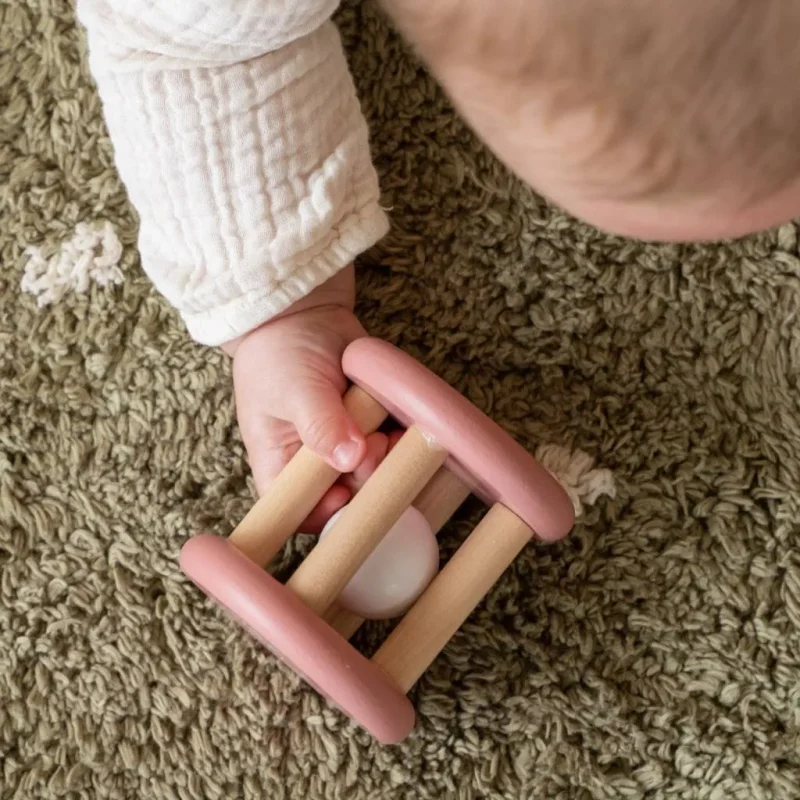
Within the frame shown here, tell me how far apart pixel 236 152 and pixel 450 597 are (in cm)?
25

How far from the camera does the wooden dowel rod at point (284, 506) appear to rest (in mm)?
447

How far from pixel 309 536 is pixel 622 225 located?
13.5 inches

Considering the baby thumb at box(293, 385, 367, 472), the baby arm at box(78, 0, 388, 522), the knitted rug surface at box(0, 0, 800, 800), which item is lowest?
the knitted rug surface at box(0, 0, 800, 800)

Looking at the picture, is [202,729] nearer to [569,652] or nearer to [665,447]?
[569,652]

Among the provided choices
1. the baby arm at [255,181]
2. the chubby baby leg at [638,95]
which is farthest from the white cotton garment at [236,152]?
the chubby baby leg at [638,95]

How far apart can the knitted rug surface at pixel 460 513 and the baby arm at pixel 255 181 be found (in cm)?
7

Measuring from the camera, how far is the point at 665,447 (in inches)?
21.5

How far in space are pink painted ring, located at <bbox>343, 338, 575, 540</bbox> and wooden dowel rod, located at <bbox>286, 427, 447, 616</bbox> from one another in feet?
0.04

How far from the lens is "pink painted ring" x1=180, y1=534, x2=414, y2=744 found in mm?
394

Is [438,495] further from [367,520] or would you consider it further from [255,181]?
[255,181]

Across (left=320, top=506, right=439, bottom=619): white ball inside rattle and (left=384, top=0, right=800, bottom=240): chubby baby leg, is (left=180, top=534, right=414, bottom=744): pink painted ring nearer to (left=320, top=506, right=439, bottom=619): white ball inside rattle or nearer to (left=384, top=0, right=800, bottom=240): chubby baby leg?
(left=320, top=506, right=439, bottom=619): white ball inside rattle

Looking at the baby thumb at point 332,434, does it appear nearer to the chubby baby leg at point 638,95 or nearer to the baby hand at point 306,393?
the baby hand at point 306,393

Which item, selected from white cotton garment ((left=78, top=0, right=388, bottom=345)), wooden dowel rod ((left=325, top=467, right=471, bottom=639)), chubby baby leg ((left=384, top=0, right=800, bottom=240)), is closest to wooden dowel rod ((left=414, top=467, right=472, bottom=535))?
wooden dowel rod ((left=325, top=467, right=471, bottom=639))

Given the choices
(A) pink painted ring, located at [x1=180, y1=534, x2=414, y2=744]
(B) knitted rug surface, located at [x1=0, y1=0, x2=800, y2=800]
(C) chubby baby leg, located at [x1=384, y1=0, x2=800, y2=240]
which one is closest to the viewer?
(C) chubby baby leg, located at [x1=384, y1=0, x2=800, y2=240]
